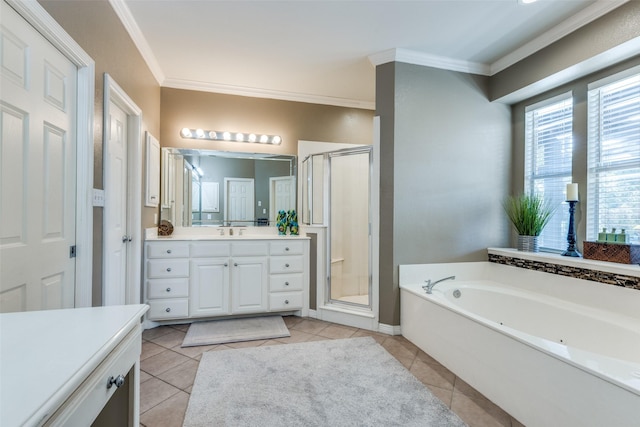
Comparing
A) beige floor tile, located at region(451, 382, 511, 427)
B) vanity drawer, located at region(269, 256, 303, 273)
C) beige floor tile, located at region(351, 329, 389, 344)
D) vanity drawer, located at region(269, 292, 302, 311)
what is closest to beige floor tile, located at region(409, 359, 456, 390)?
beige floor tile, located at region(451, 382, 511, 427)

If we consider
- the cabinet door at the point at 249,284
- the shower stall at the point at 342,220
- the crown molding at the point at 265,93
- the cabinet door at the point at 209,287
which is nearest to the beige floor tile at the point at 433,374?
the shower stall at the point at 342,220

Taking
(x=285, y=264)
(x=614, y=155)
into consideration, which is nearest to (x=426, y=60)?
(x=614, y=155)

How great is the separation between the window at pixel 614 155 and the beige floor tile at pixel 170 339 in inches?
141

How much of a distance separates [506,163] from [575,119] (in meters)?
0.65

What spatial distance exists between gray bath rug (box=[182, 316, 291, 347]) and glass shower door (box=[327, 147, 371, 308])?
67 centimetres

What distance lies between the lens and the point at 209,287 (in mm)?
2975

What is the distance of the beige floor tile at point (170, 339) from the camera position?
2.55m

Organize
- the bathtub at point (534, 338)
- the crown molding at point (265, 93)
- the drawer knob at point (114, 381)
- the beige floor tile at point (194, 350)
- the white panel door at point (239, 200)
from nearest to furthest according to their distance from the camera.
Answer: the drawer knob at point (114, 381), the bathtub at point (534, 338), the beige floor tile at point (194, 350), the crown molding at point (265, 93), the white panel door at point (239, 200)

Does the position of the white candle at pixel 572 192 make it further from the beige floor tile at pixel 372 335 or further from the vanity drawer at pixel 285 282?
the vanity drawer at pixel 285 282

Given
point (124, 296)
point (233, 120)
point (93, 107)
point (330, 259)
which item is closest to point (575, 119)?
point (330, 259)

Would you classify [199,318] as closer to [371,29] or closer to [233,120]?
[233,120]

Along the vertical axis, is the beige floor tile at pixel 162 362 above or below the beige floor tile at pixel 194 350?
below

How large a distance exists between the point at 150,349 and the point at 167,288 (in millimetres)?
586

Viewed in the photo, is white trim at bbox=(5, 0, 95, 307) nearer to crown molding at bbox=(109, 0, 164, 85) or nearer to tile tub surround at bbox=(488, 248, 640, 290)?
crown molding at bbox=(109, 0, 164, 85)
